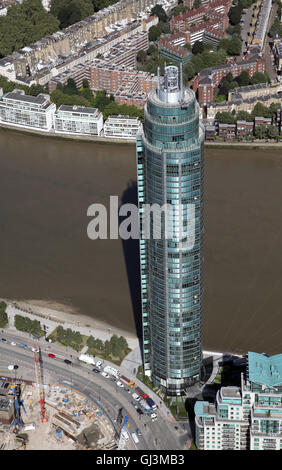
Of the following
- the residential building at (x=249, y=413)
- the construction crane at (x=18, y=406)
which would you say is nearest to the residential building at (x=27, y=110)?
the construction crane at (x=18, y=406)

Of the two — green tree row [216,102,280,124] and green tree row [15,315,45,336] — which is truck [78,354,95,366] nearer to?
green tree row [15,315,45,336]

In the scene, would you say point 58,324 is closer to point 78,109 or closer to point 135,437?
point 135,437

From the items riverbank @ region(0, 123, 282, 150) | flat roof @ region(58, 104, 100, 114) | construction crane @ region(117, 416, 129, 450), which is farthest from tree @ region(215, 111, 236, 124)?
construction crane @ region(117, 416, 129, 450)

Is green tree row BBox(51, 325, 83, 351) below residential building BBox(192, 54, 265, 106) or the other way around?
below

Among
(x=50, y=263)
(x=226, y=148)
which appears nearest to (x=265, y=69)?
(x=226, y=148)

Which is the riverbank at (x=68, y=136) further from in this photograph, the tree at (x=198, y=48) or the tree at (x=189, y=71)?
the tree at (x=198, y=48)

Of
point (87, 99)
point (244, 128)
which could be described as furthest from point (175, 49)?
point (244, 128)

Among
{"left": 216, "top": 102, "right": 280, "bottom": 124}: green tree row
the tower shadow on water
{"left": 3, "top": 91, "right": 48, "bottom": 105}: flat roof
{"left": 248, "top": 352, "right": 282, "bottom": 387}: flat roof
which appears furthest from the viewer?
{"left": 3, "top": 91, "right": 48, "bottom": 105}: flat roof

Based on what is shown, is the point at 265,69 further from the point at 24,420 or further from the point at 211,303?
the point at 24,420
